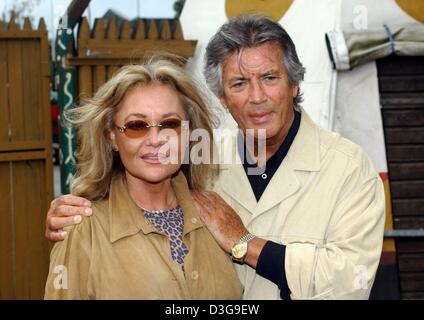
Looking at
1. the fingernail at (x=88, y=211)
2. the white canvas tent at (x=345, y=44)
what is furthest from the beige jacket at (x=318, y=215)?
the white canvas tent at (x=345, y=44)

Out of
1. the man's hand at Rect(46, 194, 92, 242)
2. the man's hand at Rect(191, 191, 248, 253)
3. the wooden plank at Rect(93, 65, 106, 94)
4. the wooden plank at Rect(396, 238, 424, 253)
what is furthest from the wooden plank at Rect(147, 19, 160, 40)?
the man's hand at Rect(46, 194, 92, 242)

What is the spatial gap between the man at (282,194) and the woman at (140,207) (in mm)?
83

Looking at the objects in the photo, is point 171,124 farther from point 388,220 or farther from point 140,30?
point 388,220


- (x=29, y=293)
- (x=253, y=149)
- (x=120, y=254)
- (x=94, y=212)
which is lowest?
(x=29, y=293)

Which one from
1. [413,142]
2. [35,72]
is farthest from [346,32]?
[35,72]

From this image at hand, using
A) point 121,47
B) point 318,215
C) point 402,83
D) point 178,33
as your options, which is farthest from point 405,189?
point 318,215

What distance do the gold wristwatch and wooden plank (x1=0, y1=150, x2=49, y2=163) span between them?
9.36 feet

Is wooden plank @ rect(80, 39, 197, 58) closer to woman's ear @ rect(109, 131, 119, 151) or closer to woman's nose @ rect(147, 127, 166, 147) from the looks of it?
woman's ear @ rect(109, 131, 119, 151)

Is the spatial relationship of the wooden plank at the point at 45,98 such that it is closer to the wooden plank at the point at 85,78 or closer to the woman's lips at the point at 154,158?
the wooden plank at the point at 85,78

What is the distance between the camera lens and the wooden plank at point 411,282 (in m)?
4.62

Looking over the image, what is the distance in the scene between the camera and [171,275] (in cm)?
212

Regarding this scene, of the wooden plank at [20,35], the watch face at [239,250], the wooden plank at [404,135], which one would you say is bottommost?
the watch face at [239,250]

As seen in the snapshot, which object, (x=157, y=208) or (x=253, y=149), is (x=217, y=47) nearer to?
Answer: (x=253, y=149)
